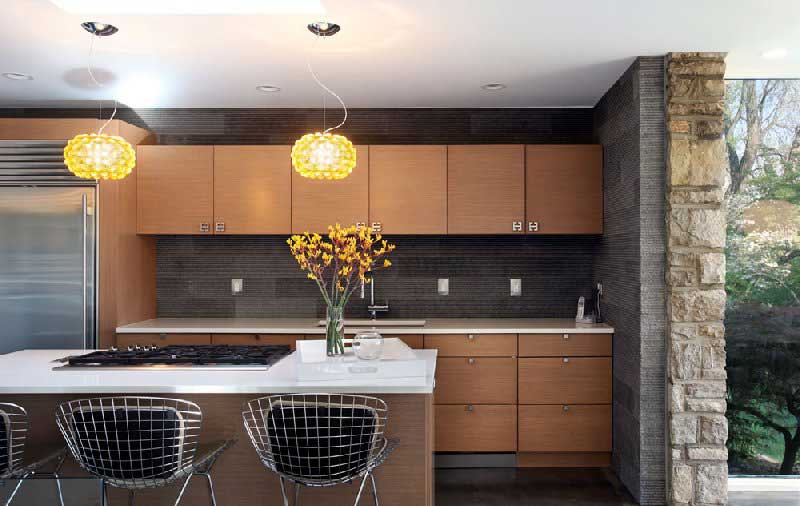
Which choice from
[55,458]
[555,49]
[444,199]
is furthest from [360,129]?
[55,458]

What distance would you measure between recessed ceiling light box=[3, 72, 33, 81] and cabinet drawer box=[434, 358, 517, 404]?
10.9 ft

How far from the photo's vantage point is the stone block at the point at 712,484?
4070mm

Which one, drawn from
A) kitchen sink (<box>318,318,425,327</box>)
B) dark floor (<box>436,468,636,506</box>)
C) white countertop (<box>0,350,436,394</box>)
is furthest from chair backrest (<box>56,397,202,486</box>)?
kitchen sink (<box>318,318,425,327</box>)

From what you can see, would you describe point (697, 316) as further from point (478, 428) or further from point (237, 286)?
point (237, 286)

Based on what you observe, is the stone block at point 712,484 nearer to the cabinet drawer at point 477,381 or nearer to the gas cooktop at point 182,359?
the cabinet drawer at point 477,381

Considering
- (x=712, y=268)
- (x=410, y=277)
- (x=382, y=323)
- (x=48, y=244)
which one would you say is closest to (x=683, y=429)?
(x=712, y=268)

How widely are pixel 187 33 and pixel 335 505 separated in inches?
98.7

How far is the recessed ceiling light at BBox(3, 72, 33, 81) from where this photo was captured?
4.69 meters

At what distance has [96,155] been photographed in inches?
139

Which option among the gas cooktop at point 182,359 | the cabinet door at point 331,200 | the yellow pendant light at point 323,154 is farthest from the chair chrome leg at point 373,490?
the cabinet door at point 331,200

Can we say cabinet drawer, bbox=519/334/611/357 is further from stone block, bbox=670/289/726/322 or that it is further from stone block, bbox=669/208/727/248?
stone block, bbox=669/208/727/248

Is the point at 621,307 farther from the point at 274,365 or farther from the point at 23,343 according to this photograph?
the point at 23,343

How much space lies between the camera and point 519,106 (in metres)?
5.59

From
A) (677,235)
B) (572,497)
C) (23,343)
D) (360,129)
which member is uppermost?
(360,129)
